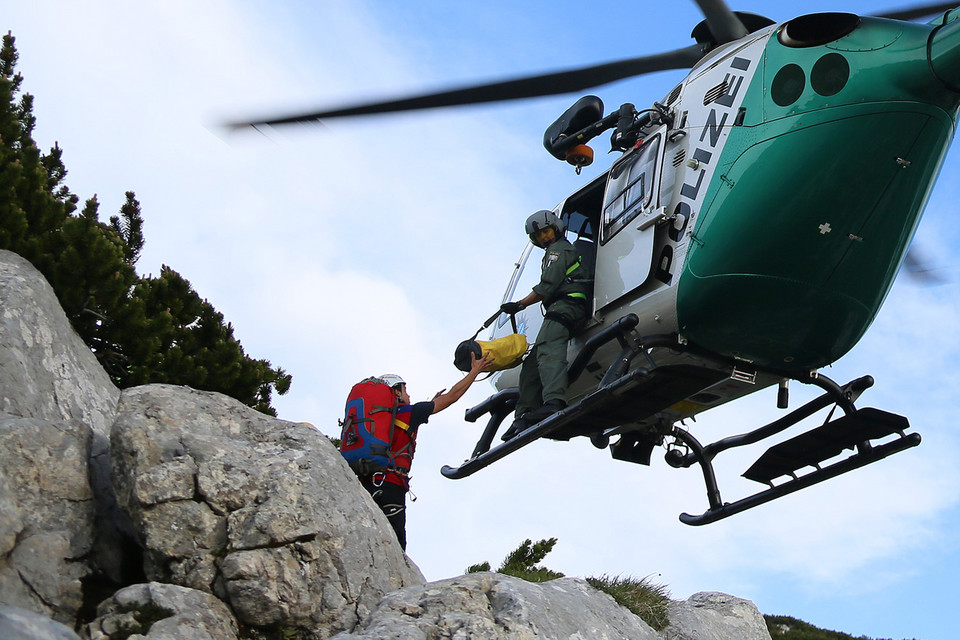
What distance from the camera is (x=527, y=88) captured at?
8.96 m

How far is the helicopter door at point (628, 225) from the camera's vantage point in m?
8.47

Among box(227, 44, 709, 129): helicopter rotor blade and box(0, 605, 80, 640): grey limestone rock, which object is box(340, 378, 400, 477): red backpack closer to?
box(227, 44, 709, 129): helicopter rotor blade

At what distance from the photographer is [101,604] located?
225 inches

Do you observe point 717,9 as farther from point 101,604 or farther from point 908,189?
point 101,604

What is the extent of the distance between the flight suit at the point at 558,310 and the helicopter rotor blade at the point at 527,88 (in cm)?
145

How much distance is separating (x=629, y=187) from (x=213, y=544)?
473 centimetres

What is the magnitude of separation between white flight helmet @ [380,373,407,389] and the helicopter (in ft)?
3.89

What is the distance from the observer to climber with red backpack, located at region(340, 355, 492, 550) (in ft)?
27.7

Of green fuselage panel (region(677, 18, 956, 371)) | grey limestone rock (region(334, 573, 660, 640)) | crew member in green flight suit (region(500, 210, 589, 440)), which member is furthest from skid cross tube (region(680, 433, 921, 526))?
grey limestone rock (region(334, 573, 660, 640))

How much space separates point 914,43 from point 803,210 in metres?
1.45

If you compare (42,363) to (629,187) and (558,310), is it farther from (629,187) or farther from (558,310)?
(629,187)

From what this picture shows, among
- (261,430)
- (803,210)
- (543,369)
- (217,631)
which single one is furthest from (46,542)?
(803,210)

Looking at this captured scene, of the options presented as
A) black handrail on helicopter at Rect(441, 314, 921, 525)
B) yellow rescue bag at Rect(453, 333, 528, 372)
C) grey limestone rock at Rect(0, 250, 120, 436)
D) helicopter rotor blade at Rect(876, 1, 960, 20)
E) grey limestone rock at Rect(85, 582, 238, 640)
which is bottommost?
grey limestone rock at Rect(85, 582, 238, 640)

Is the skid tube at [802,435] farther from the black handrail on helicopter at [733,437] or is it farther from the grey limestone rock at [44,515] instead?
the grey limestone rock at [44,515]
